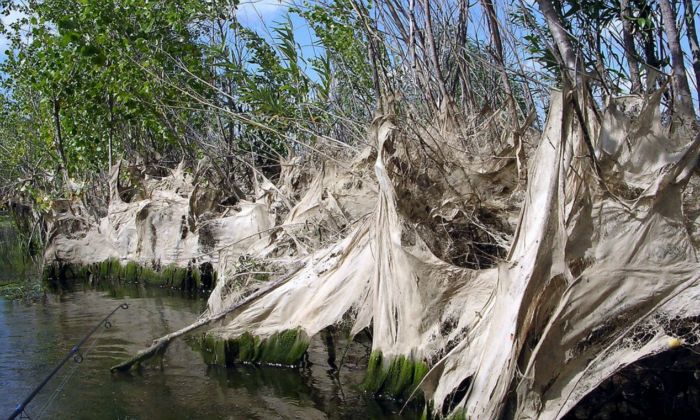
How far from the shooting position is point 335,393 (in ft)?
20.7

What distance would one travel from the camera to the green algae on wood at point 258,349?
6910 mm

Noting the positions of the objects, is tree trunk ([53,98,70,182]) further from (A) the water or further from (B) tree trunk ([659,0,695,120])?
(B) tree trunk ([659,0,695,120])

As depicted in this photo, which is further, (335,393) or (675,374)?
(335,393)

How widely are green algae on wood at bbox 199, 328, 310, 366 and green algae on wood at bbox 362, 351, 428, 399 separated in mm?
992

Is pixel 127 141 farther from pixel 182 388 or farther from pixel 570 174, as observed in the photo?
pixel 570 174

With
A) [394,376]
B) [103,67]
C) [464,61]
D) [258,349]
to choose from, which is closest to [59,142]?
[103,67]

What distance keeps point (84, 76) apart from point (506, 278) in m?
11.6

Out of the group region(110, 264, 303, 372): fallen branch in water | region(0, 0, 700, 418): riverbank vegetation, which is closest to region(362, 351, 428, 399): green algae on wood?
region(0, 0, 700, 418): riverbank vegetation

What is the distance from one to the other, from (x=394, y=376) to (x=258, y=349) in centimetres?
170

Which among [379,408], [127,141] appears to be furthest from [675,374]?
[127,141]

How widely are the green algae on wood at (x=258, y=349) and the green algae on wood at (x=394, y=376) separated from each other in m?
0.99

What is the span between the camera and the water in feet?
19.5

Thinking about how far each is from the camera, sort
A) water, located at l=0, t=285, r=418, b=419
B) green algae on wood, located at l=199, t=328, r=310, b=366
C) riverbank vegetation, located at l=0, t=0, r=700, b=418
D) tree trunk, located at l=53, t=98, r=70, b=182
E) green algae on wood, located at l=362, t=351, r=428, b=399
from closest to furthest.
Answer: riverbank vegetation, located at l=0, t=0, r=700, b=418
green algae on wood, located at l=362, t=351, r=428, b=399
water, located at l=0, t=285, r=418, b=419
green algae on wood, located at l=199, t=328, r=310, b=366
tree trunk, located at l=53, t=98, r=70, b=182

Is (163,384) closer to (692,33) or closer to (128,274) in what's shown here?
(692,33)
